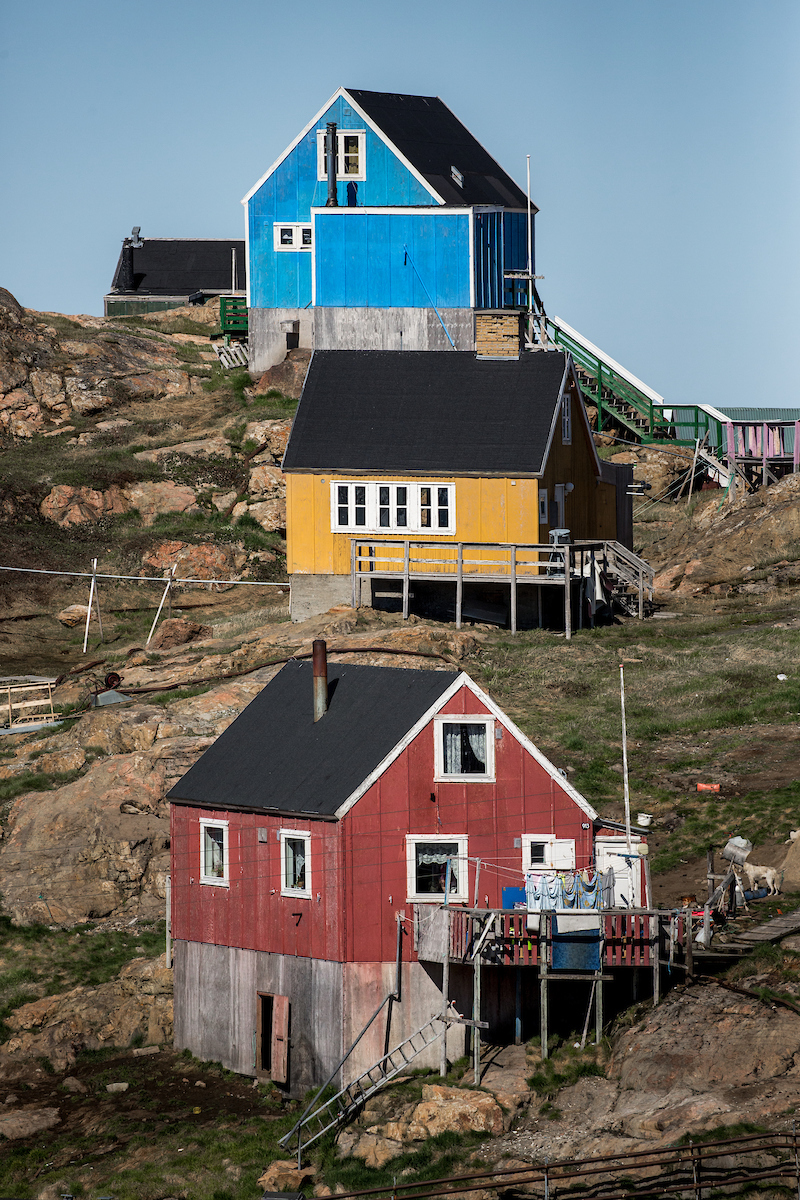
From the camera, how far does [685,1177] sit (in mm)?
21172

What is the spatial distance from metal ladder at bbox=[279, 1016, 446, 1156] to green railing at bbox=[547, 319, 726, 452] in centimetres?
4397

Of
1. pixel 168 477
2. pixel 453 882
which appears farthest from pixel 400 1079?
pixel 168 477

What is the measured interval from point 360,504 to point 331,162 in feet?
74.4

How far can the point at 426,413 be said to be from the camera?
49.1 metres

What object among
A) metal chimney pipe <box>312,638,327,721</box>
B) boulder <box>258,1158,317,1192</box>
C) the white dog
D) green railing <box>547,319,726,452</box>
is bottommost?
boulder <box>258,1158,317,1192</box>

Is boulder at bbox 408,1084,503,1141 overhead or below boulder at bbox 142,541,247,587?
below

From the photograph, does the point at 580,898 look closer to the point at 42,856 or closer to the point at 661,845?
the point at 661,845

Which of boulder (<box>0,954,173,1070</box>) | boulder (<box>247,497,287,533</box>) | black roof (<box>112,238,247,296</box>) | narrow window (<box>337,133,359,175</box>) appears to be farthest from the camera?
black roof (<box>112,238,247,296</box>)

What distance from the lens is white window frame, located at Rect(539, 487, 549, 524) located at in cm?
4716

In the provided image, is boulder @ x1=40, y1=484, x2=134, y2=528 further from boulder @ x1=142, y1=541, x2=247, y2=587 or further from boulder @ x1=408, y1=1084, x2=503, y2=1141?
boulder @ x1=408, y1=1084, x2=503, y2=1141

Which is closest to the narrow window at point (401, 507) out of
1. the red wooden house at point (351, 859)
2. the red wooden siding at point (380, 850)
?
the red wooden house at point (351, 859)

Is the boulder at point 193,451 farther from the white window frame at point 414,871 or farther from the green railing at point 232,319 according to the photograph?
the white window frame at point 414,871

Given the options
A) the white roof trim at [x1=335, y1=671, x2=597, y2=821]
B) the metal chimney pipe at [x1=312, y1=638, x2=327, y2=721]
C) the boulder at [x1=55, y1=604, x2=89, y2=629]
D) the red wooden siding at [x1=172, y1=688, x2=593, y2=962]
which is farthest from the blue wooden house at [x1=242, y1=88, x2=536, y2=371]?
the red wooden siding at [x1=172, y1=688, x2=593, y2=962]

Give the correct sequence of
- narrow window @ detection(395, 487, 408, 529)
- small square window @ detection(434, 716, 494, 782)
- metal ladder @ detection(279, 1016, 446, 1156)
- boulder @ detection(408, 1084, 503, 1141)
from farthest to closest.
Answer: narrow window @ detection(395, 487, 408, 529) < small square window @ detection(434, 716, 494, 782) < metal ladder @ detection(279, 1016, 446, 1156) < boulder @ detection(408, 1084, 503, 1141)
